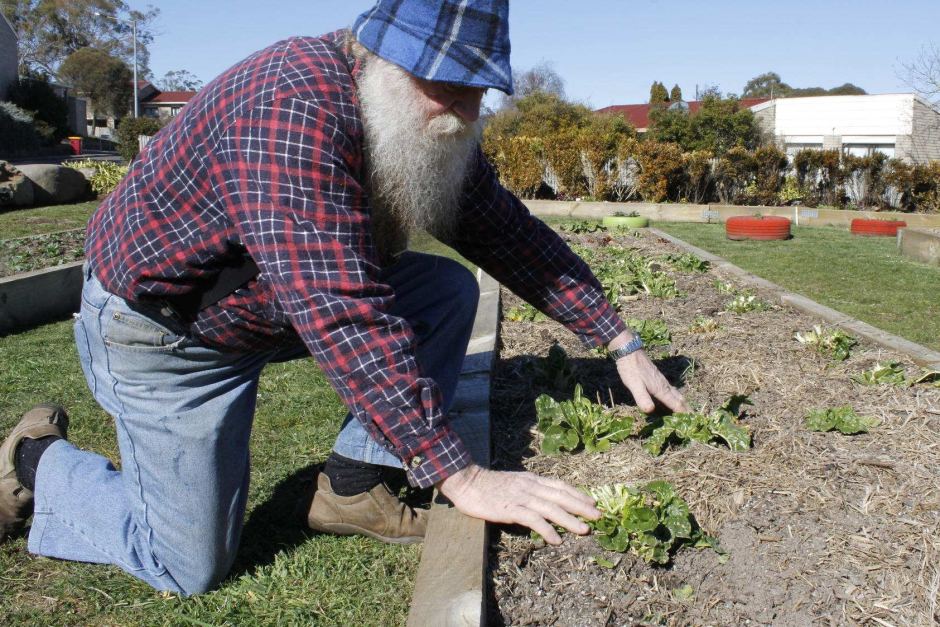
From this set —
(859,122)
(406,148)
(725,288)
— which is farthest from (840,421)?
(859,122)

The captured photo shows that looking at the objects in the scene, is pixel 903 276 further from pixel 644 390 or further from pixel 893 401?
pixel 644 390

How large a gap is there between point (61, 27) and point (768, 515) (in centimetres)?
7159

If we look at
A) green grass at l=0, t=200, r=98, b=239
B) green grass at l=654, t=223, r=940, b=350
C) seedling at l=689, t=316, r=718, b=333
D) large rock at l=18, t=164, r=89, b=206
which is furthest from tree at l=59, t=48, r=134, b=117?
seedling at l=689, t=316, r=718, b=333

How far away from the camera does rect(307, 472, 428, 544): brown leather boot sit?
8.28 feet

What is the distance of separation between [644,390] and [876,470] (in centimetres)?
73

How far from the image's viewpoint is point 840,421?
2.77 metres

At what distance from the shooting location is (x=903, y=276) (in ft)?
24.6

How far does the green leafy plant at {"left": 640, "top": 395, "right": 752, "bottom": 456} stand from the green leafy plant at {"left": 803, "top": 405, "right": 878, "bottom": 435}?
0.25m

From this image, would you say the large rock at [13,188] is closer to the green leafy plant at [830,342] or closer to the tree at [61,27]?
the green leafy plant at [830,342]

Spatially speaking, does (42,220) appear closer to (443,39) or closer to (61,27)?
(443,39)

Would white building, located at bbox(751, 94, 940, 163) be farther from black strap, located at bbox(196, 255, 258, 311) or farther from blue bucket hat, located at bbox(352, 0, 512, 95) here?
black strap, located at bbox(196, 255, 258, 311)

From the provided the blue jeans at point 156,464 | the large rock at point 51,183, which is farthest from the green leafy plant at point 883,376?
the large rock at point 51,183

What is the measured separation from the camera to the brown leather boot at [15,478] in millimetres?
2555

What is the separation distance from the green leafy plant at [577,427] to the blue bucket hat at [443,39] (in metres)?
1.29
